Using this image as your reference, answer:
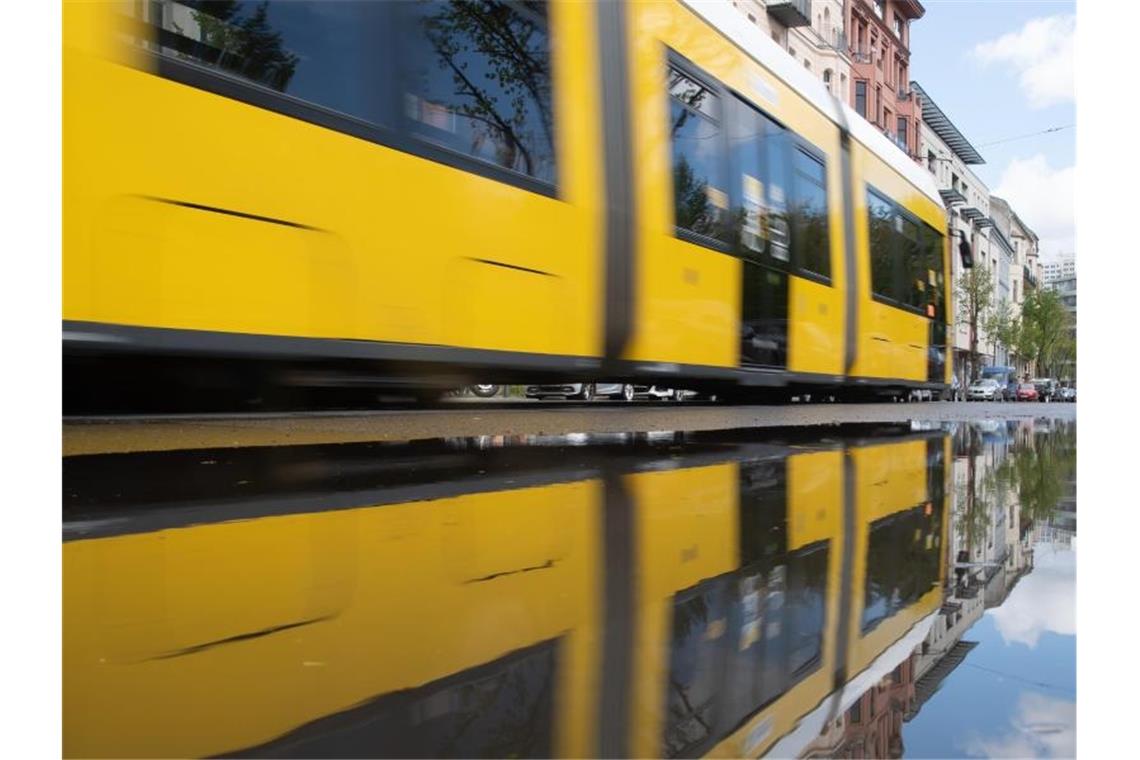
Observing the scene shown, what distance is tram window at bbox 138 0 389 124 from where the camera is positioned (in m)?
4.29

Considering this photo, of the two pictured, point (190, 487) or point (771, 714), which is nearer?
point (771, 714)

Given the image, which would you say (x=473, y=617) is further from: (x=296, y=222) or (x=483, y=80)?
(x=483, y=80)

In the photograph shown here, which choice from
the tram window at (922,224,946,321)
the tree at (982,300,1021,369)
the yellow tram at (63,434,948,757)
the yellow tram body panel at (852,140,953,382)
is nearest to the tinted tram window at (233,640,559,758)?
the yellow tram at (63,434,948,757)

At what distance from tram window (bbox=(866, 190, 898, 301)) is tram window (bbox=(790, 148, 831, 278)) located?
66.5 inches

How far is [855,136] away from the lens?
1188 centimetres

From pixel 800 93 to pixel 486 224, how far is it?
5894 millimetres

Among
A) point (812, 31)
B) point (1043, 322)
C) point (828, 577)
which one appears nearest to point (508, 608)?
point (828, 577)

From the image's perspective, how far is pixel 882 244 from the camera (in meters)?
12.6

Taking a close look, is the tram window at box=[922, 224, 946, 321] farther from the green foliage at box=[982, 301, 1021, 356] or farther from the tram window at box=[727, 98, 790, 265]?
the green foliage at box=[982, 301, 1021, 356]

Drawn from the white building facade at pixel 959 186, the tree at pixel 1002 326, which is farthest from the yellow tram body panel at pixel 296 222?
the tree at pixel 1002 326

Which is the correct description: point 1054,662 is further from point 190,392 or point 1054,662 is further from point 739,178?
point 739,178

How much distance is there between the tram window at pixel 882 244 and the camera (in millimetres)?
12289

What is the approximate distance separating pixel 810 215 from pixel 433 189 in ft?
20.0
